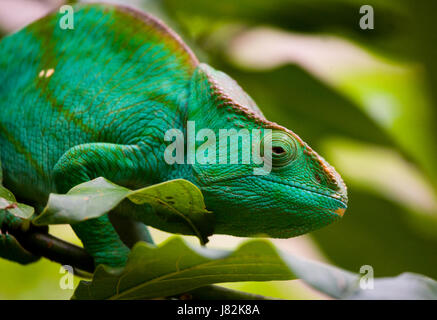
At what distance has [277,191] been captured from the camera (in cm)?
140

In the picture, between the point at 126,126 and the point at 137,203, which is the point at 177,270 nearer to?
the point at 137,203

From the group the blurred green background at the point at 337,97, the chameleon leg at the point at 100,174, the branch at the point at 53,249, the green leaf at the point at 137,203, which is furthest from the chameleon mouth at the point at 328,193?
the blurred green background at the point at 337,97

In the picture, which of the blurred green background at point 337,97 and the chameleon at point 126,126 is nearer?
the chameleon at point 126,126

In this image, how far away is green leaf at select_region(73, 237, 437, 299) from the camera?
3.46 ft

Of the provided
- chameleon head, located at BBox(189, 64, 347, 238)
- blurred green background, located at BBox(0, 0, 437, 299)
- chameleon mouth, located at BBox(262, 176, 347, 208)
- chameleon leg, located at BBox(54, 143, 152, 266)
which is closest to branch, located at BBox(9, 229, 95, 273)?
chameleon leg, located at BBox(54, 143, 152, 266)

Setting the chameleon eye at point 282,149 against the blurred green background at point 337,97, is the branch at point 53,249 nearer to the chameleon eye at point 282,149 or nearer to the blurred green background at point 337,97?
the chameleon eye at point 282,149

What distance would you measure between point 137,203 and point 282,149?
1.29 feet

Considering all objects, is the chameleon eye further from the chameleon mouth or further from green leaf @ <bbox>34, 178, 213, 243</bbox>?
green leaf @ <bbox>34, 178, 213, 243</bbox>

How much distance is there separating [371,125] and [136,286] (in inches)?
65.6

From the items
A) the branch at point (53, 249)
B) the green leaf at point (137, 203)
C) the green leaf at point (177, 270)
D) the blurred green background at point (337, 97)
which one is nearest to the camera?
the green leaf at point (137, 203)

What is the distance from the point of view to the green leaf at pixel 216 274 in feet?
3.46

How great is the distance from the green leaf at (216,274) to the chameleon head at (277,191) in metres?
0.21

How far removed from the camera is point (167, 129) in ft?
5.04
